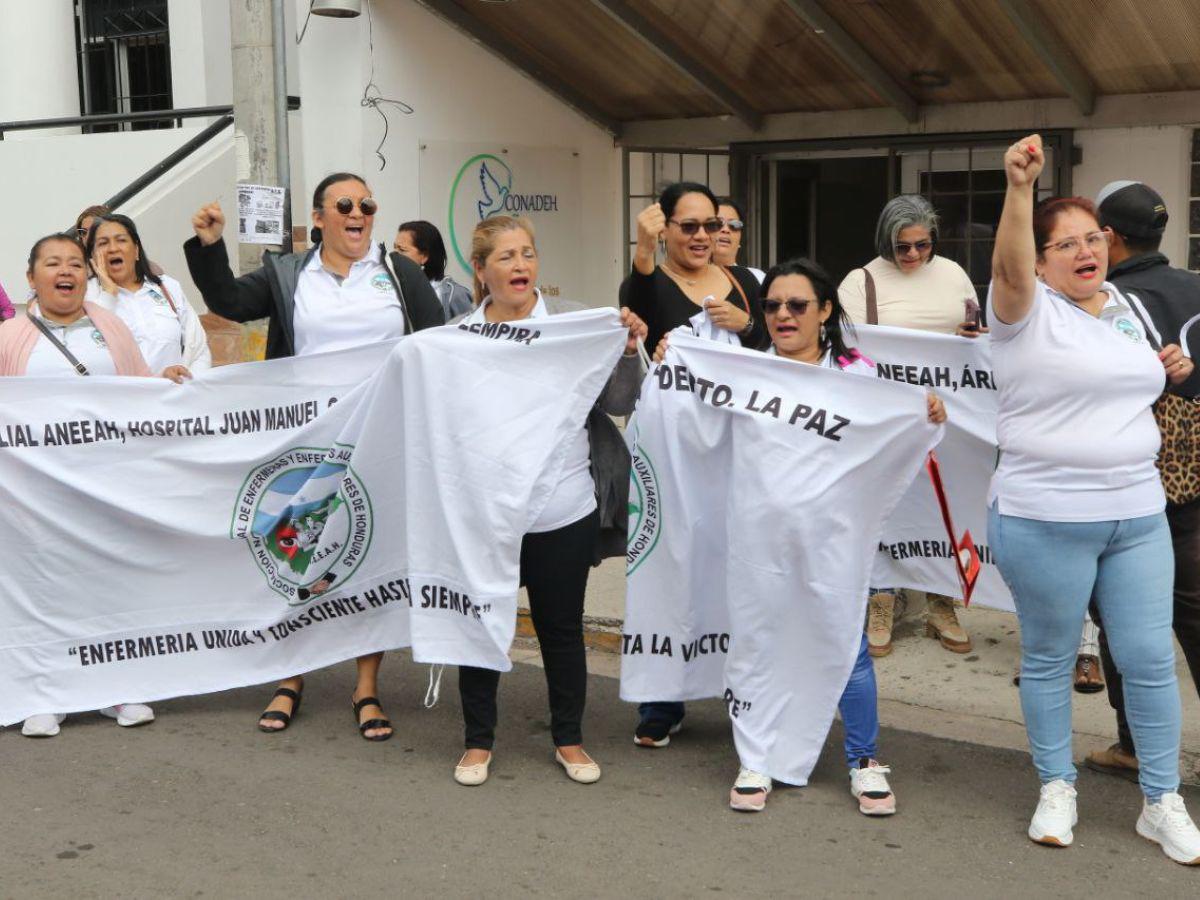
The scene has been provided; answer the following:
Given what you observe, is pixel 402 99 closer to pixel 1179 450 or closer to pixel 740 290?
pixel 740 290

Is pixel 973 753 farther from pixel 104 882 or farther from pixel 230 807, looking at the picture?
pixel 104 882

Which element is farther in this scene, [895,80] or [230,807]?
[895,80]

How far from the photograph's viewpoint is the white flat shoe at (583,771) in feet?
16.5

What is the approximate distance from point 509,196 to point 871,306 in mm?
4920

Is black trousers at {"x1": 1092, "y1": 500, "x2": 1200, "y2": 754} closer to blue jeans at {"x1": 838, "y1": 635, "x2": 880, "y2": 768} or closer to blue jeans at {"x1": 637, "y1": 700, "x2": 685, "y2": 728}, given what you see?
blue jeans at {"x1": 838, "y1": 635, "x2": 880, "y2": 768}

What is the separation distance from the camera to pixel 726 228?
6.37 m

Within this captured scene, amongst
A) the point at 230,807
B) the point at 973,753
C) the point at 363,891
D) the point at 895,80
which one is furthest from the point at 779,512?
the point at 895,80

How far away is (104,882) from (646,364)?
93.0 inches

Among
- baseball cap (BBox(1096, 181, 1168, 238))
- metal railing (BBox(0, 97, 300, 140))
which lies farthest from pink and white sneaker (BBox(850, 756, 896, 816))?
metal railing (BBox(0, 97, 300, 140))

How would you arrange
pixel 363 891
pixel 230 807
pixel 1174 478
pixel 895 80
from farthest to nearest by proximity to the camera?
pixel 895 80, pixel 230 807, pixel 1174 478, pixel 363 891

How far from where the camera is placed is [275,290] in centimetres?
561

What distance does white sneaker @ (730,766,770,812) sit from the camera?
4750 mm

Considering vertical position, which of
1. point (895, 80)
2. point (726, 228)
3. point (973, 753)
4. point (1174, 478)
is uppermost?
point (895, 80)

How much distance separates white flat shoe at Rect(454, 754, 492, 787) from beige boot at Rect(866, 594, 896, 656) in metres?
2.05
